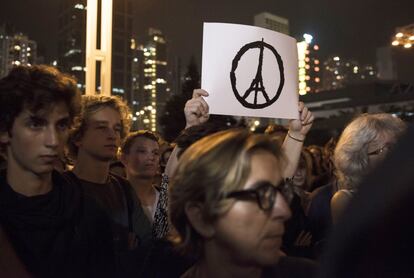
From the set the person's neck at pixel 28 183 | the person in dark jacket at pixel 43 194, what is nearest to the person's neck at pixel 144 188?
the person in dark jacket at pixel 43 194

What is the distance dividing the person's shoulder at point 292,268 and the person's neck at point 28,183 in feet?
4.04

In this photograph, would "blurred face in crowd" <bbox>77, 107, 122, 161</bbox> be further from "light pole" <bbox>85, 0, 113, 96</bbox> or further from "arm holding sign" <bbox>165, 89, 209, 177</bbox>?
"light pole" <bbox>85, 0, 113, 96</bbox>

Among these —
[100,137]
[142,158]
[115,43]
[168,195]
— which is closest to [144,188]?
[142,158]

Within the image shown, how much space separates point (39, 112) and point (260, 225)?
4.49ft

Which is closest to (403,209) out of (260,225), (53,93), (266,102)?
(260,225)

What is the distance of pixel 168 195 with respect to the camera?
2.09 metres

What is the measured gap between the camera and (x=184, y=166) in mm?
1645

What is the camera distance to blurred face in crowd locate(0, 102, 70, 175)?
90.4 inches

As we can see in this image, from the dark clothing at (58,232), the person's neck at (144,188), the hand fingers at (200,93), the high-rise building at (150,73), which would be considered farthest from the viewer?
the high-rise building at (150,73)

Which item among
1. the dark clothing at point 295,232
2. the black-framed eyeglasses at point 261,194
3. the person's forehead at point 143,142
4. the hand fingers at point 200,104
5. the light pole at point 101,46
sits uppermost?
the light pole at point 101,46

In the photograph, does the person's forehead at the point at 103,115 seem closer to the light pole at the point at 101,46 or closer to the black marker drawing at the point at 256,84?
the black marker drawing at the point at 256,84

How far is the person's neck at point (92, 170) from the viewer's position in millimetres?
3635

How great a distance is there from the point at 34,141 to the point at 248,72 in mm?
1516

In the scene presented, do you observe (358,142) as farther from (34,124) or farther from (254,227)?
(34,124)
